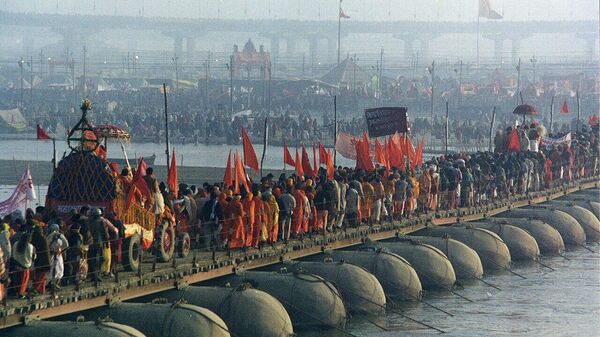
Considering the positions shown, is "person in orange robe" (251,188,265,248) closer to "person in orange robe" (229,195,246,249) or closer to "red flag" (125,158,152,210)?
"person in orange robe" (229,195,246,249)

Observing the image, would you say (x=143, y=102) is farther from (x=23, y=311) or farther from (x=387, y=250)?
(x=23, y=311)

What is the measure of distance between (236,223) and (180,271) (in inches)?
81.9

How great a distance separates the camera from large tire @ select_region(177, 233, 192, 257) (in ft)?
110

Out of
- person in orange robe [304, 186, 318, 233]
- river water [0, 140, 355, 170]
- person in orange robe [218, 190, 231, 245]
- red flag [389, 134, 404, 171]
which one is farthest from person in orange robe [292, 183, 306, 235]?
river water [0, 140, 355, 170]

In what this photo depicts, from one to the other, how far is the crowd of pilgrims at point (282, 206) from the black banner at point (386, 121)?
1564mm

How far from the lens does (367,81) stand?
176 meters

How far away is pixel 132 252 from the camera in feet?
103

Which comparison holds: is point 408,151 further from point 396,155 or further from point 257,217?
point 257,217

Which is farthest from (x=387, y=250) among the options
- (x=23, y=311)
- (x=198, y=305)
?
(x=23, y=311)

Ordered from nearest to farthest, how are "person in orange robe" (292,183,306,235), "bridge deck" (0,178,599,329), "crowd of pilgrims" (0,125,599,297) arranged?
1. "bridge deck" (0,178,599,329)
2. "crowd of pilgrims" (0,125,599,297)
3. "person in orange robe" (292,183,306,235)

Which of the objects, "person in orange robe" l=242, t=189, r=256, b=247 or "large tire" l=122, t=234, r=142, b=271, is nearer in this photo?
"large tire" l=122, t=234, r=142, b=271

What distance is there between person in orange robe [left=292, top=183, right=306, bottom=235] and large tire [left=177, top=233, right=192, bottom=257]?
380 centimetres

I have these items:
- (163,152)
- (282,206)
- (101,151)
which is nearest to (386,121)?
(282,206)

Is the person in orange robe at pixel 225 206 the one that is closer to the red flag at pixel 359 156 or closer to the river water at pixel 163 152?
the red flag at pixel 359 156
